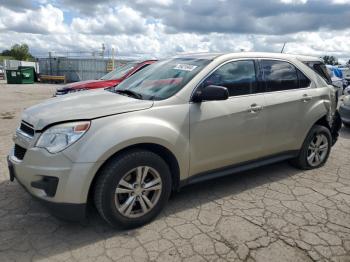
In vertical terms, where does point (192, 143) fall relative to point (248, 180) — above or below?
above

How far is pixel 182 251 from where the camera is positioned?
112 inches

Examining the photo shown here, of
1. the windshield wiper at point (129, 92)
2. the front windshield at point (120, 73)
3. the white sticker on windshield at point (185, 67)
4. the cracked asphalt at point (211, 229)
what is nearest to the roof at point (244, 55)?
the white sticker on windshield at point (185, 67)

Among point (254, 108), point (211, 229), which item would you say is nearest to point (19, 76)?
point (254, 108)

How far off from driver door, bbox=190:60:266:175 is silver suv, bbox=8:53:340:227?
0.04 ft

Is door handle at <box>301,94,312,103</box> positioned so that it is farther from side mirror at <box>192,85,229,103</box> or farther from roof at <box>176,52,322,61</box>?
side mirror at <box>192,85,229,103</box>

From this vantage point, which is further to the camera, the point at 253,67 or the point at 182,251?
the point at 253,67

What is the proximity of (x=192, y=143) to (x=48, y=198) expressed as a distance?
1.49 m

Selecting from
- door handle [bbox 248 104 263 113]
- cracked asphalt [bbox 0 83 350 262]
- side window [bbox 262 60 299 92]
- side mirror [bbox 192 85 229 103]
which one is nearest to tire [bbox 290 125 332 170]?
cracked asphalt [bbox 0 83 350 262]

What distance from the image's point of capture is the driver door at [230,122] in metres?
3.47

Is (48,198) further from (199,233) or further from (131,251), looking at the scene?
(199,233)

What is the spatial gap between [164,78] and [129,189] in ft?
4.61

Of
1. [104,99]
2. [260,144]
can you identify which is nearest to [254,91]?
[260,144]

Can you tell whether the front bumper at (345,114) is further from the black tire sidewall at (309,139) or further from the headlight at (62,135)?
the headlight at (62,135)

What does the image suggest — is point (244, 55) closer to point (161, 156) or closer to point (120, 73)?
point (161, 156)
